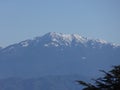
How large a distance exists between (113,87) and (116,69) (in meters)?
0.72

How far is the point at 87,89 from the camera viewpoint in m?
11.6

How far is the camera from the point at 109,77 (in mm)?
11969

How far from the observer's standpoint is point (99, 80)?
12.4m

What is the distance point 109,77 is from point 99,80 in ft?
1.49

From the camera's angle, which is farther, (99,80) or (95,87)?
(99,80)

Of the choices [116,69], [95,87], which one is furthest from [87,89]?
[116,69]

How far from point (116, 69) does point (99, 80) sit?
1.80 feet

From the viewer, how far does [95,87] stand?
37.9 feet

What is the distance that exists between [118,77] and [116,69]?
0.50 metres

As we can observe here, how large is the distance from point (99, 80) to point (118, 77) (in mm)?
831

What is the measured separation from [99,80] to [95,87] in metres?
0.83

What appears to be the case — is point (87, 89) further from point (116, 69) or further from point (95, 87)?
point (116, 69)

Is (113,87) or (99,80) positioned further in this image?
(99,80)
